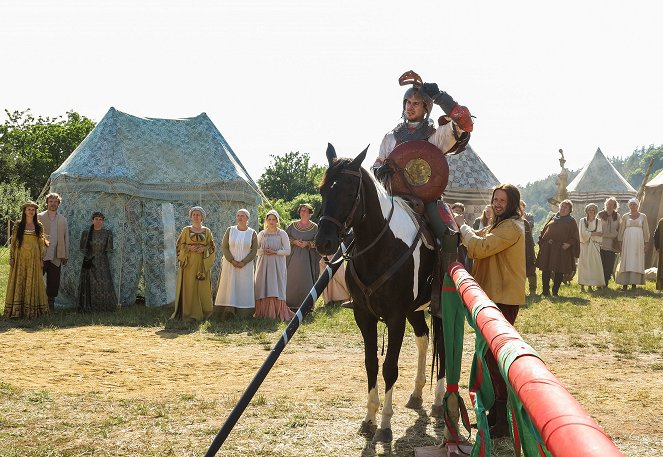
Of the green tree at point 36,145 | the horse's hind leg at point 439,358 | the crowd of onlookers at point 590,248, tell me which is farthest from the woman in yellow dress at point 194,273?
the green tree at point 36,145

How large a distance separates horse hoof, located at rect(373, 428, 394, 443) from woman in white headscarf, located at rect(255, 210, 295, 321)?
653cm

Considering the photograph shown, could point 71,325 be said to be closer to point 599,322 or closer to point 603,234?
point 599,322

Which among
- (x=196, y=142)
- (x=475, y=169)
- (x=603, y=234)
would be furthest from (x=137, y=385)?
(x=475, y=169)

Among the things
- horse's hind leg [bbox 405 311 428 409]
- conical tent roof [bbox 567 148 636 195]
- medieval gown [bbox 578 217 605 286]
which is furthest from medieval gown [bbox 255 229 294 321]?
conical tent roof [bbox 567 148 636 195]

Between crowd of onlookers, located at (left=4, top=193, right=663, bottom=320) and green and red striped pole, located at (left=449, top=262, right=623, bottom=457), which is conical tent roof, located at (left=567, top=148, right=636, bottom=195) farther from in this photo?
green and red striped pole, located at (left=449, top=262, right=623, bottom=457)

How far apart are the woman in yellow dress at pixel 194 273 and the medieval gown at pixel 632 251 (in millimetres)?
9933

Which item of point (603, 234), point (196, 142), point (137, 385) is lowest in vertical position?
point (137, 385)

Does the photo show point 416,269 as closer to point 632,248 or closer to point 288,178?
point 632,248

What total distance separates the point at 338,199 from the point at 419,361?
7.40ft

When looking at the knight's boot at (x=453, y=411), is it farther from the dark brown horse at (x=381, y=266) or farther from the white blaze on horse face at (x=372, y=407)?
the white blaze on horse face at (x=372, y=407)

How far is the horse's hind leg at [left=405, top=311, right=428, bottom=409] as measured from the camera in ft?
18.8

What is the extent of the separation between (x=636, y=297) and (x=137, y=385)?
1107 centimetres

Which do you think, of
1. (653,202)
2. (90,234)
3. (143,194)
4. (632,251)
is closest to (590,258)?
(632,251)

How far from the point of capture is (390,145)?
5.58m
